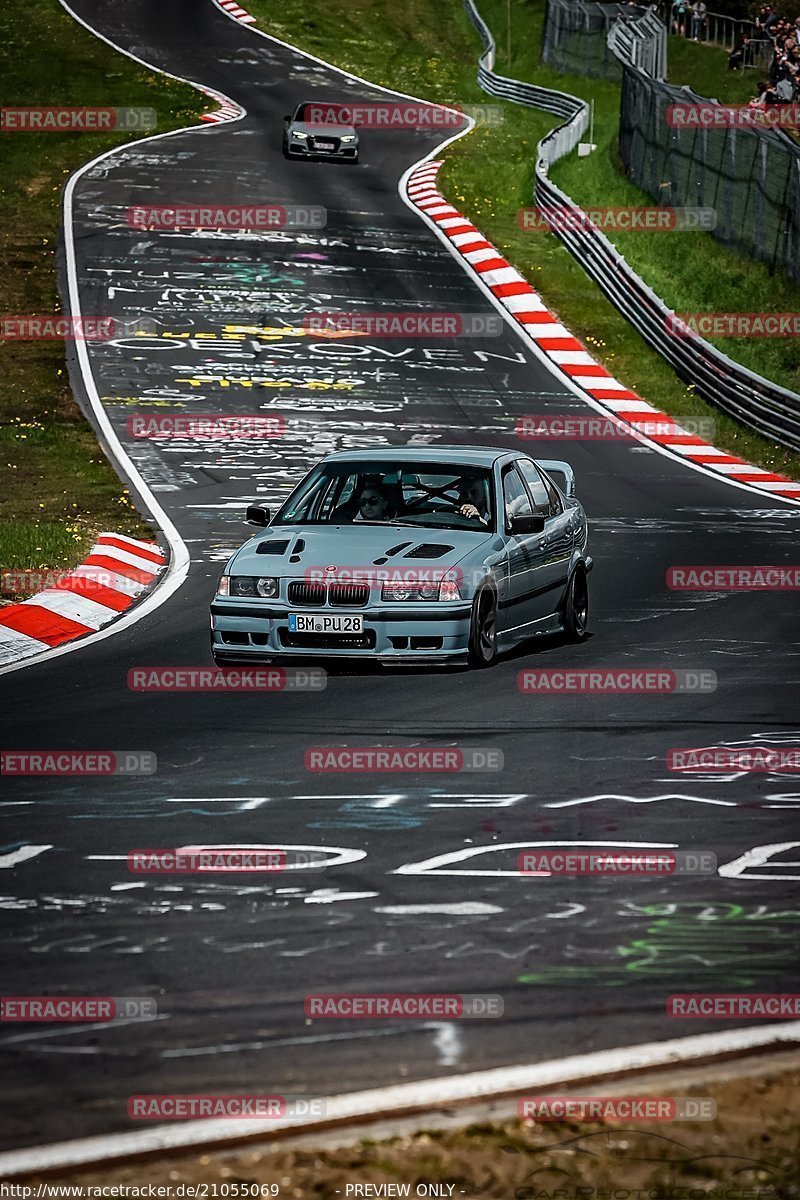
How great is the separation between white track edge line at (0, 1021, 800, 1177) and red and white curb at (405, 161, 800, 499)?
1600cm

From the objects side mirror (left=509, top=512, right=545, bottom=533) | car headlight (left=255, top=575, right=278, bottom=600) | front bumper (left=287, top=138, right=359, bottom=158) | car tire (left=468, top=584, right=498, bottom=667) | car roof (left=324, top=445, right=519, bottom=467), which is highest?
car roof (left=324, top=445, right=519, bottom=467)

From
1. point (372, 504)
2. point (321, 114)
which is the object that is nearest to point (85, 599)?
point (372, 504)

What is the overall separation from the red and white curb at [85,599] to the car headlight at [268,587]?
1.81 metres

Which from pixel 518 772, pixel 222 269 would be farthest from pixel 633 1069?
pixel 222 269

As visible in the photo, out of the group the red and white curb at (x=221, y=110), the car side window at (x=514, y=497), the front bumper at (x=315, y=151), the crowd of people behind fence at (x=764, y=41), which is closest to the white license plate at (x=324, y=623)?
the car side window at (x=514, y=497)

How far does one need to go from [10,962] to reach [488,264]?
27.5 meters

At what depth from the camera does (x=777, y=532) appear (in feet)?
59.5

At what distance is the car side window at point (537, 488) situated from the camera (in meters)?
13.4

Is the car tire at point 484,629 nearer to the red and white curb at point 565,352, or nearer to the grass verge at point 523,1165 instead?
the grass verge at point 523,1165

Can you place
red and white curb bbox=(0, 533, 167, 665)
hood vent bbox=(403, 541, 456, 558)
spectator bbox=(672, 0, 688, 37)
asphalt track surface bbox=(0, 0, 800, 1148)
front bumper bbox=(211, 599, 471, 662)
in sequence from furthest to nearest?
spectator bbox=(672, 0, 688, 37) < red and white curb bbox=(0, 533, 167, 665) < hood vent bbox=(403, 541, 456, 558) < front bumper bbox=(211, 599, 471, 662) < asphalt track surface bbox=(0, 0, 800, 1148)

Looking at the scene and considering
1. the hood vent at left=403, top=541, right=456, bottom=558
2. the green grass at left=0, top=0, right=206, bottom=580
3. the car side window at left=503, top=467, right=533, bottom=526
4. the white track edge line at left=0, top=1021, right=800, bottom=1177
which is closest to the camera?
the white track edge line at left=0, top=1021, right=800, bottom=1177

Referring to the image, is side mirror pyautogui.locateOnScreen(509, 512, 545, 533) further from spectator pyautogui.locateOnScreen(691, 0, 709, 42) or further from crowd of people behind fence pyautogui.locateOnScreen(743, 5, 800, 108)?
spectator pyautogui.locateOnScreen(691, 0, 709, 42)

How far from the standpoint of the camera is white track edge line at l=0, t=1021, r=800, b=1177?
14.7 ft

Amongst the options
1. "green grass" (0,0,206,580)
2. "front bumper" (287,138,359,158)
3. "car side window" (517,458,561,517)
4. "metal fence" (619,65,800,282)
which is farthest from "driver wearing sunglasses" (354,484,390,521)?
"front bumper" (287,138,359,158)
